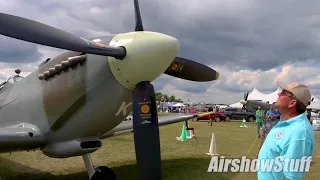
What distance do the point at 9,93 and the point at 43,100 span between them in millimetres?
1237

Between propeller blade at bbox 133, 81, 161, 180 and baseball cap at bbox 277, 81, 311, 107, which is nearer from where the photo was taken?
baseball cap at bbox 277, 81, 311, 107

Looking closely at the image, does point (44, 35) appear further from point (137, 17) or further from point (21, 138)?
point (21, 138)

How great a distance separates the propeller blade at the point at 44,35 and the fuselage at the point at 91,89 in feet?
1.05

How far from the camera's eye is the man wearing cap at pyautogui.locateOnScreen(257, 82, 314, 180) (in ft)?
6.98

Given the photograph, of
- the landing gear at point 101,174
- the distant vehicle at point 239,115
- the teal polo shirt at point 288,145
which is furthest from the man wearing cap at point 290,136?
the distant vehicle at point 239,115

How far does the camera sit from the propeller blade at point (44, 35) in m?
3.32

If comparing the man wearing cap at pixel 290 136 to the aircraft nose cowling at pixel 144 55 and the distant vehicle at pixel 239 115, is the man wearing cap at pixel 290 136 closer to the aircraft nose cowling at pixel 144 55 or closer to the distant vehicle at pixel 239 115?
the aircraft nose cowling at pixel 144 55

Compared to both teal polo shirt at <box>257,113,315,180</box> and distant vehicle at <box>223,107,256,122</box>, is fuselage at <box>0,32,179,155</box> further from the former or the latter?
distant vehicle at <box>223,107,256,122</box>

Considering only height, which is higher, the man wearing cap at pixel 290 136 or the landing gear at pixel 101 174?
the man wearing cap at pixel 290 136

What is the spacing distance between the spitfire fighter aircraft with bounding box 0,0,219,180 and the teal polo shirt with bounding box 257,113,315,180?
6.14 ft

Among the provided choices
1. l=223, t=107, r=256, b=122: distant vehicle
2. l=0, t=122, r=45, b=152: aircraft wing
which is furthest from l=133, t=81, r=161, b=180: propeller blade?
l=223, t=107, r=256, b=122: distant vehicle

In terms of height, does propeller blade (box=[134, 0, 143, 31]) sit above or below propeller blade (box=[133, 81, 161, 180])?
Result: above

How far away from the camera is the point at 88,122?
4.57 meters

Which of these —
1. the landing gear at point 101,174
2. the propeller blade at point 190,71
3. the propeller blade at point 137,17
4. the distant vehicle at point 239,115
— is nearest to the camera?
the propeller blade at point 137,17
